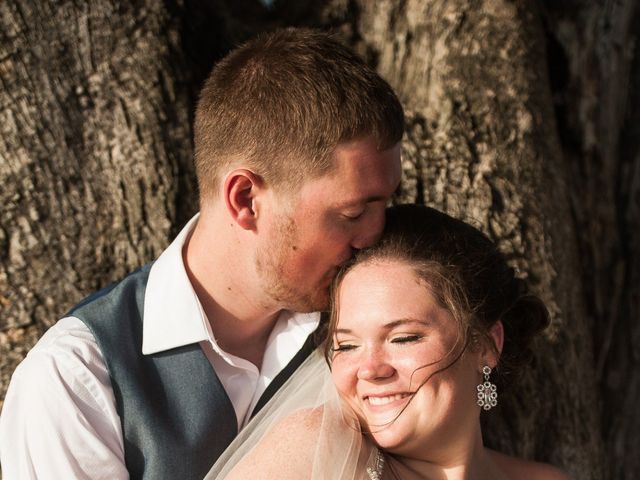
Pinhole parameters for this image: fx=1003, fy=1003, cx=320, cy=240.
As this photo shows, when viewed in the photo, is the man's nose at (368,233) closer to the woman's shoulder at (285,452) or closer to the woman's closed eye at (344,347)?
the woman's closed eye at (344,347)

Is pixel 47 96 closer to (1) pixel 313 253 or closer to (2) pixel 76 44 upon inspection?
(2) pixel 76 44

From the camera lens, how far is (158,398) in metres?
2.98

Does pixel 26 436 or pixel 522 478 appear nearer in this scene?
pixel 26 436

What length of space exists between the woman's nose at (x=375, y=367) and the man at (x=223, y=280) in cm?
34

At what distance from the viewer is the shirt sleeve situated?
9.37 feet

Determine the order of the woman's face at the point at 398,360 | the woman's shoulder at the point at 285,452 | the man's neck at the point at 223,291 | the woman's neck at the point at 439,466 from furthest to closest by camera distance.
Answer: the man's neck at the point at 223,291 < the woman's neck at the point at 439,466 < the woman's face at the point at 398,360 < the woman's shoulder at the point at 285,452

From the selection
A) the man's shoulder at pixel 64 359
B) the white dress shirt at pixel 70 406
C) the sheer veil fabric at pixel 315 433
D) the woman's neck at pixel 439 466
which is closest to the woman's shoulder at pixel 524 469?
the woman's neck at pixel 439 466

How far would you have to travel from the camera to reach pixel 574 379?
404 centimetres

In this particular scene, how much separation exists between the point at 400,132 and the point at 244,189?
518mm

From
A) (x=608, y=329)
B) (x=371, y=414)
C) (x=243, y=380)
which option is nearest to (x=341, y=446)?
(x=371, y=414)

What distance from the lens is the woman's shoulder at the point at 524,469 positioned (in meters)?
3.38

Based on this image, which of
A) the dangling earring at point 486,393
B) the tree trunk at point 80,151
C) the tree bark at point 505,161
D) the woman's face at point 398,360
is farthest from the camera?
the tree bark at point 505,161

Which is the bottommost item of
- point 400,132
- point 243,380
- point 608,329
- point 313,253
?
point 608,329

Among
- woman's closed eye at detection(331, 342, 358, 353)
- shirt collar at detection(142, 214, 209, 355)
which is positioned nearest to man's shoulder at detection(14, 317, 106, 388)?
shirt collar at detection(142, 214, 209, 355)
